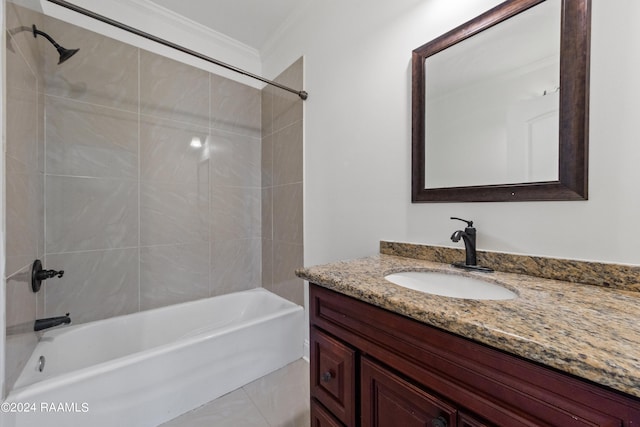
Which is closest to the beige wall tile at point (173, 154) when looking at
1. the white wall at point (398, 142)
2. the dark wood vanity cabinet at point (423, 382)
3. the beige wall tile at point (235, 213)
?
the beige wall tile at point (235, 213)

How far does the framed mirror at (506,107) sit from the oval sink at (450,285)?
330mm

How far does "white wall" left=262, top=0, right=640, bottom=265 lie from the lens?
729 millimetres

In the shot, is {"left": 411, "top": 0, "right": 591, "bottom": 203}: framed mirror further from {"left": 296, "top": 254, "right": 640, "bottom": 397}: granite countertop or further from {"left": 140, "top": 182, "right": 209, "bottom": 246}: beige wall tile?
{"left": 140, "top": 182, "right": 209, "bottom": 246}: beige wall tile

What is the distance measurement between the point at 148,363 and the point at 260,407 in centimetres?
67

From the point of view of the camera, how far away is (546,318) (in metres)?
0.52

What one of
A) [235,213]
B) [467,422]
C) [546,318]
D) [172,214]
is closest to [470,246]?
[546,318]

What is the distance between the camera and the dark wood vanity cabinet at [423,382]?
0.41 metres

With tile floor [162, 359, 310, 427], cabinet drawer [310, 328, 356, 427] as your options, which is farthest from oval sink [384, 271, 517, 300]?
tile floor [162, 359, 310, 427]

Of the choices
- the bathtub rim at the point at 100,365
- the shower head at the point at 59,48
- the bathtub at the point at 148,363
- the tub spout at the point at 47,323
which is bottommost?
the bathtub at the point at 148,363

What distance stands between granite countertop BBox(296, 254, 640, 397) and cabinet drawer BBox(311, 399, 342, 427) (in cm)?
46

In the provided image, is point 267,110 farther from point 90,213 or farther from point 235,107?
point 90,213

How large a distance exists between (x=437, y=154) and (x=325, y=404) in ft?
3.60

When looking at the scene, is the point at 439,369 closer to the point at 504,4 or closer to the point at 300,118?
the point at 504,4

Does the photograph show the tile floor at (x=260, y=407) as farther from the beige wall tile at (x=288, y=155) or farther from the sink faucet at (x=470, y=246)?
the beige wall tile at (x=288, y=155)
